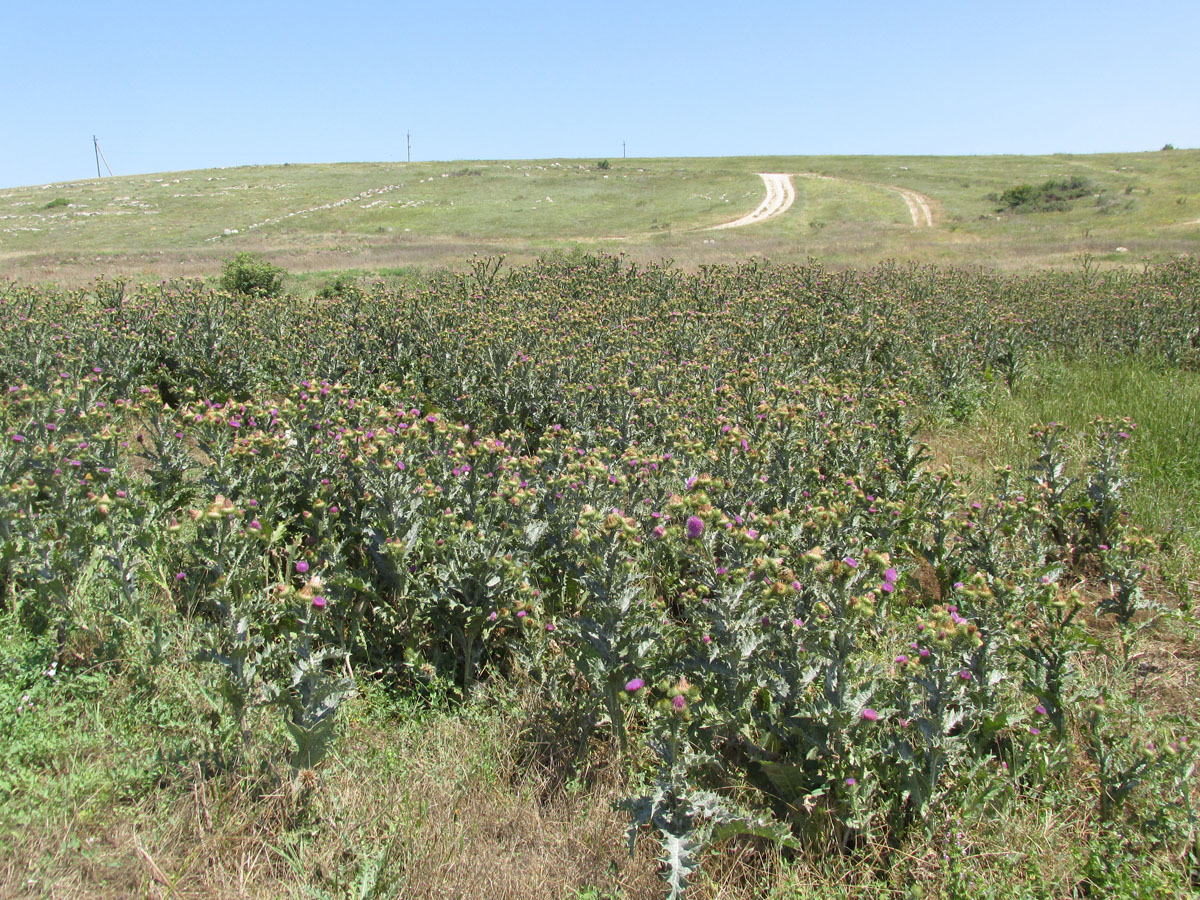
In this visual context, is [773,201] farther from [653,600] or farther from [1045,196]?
[653,600]

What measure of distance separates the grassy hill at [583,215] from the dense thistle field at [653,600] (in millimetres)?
18172

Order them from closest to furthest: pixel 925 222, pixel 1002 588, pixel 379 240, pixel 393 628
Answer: pixel 1002 588, pixel 393 628, pixel 379 240, pixel 925 222

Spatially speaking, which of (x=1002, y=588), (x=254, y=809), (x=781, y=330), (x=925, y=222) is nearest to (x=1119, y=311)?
(x=781, y=330)

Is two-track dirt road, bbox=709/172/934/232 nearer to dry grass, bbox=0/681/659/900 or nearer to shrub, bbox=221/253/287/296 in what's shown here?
shrub, bbox=221/253/287/296

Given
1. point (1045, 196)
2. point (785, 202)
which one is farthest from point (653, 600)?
point (1045, 196)

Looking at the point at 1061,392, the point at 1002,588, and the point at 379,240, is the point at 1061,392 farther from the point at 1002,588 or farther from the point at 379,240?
the point at 379,240

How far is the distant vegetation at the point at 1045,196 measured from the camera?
49.1m

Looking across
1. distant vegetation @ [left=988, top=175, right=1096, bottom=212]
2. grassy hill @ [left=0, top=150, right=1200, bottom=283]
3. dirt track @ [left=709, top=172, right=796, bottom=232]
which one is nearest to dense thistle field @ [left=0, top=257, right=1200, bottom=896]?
grassy hill @ [left=0, top=150, right=1200, bottom=283]

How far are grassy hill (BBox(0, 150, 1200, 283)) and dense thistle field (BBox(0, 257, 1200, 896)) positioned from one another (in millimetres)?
18172

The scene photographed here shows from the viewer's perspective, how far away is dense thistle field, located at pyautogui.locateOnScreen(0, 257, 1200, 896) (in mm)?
2672

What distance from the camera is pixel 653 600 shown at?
4.23 m

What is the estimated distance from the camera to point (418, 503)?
13.6 feet

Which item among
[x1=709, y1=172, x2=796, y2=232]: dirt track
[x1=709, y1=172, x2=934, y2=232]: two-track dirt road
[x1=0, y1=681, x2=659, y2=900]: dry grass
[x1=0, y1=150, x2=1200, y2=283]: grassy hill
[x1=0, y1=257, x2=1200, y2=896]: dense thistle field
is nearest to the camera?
[x1=0, y1=681, x2=659, y2=900]: dry grass

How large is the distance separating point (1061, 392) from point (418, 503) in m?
8.28
